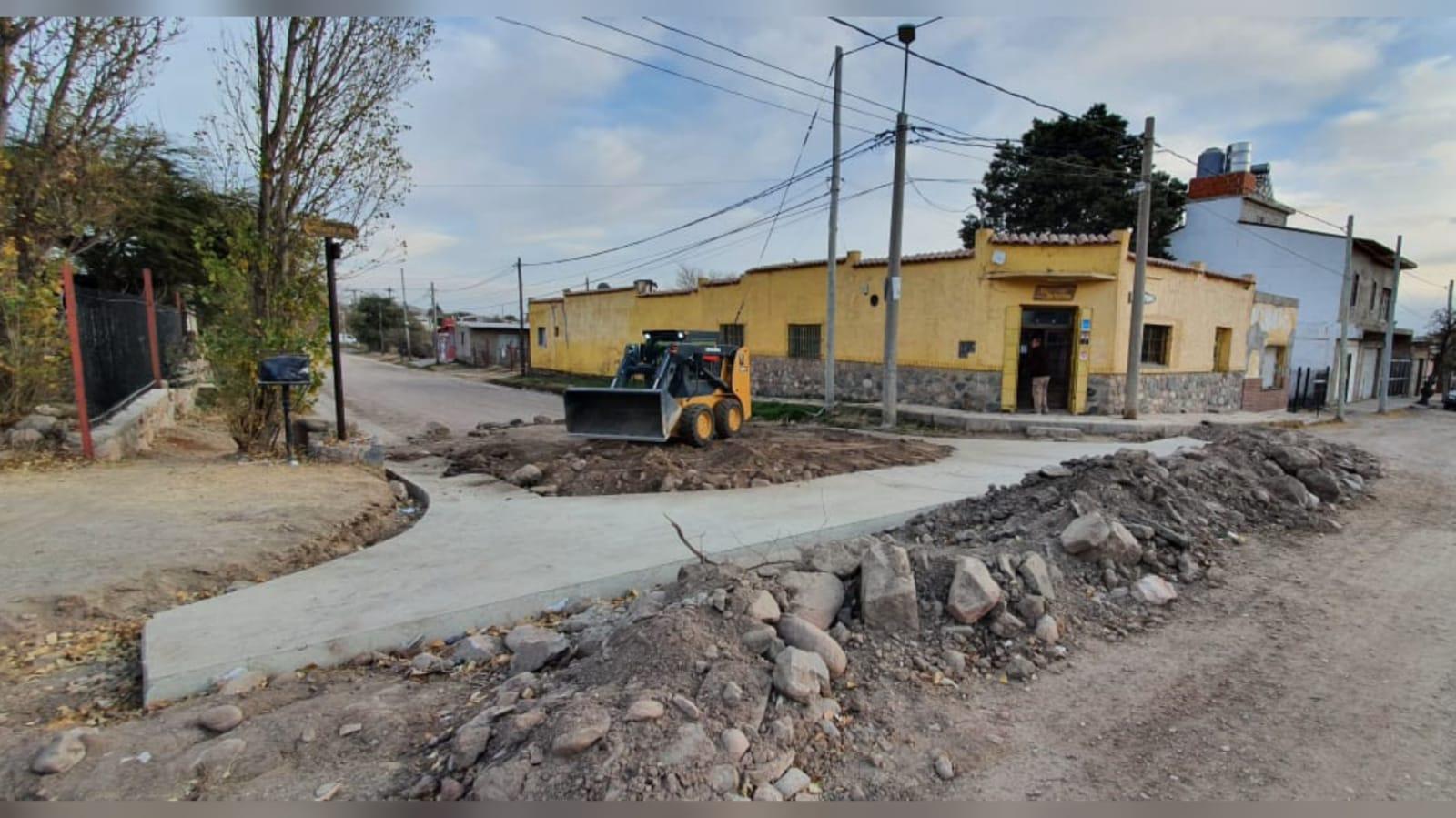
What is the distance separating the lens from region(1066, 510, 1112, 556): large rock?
477 centimetres

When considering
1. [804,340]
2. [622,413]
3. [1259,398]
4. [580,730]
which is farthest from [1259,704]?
[1259,398]

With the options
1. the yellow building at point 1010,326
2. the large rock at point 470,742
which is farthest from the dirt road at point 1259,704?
the yellow building at point 1010,326

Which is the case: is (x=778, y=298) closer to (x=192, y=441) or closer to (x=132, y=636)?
(x=192, y=441)

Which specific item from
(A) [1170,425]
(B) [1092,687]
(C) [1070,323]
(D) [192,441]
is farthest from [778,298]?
(B) [1092,687]

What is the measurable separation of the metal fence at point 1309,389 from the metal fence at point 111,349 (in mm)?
31534

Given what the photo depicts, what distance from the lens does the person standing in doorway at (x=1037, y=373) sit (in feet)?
53.0

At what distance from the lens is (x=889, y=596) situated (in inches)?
152

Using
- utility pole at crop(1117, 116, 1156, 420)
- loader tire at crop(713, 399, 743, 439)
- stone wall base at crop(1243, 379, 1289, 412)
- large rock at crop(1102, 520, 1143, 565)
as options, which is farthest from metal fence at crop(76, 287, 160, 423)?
stone wall base at crop(1243, 379, 1289, 412)

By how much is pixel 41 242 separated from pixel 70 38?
2930mm

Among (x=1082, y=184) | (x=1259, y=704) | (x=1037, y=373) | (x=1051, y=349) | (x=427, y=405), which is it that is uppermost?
(x=1082, y=184)

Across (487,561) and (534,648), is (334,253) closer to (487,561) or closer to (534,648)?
(487,561)

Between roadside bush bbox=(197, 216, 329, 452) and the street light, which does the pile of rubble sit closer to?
the street light

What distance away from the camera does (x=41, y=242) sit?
973cm

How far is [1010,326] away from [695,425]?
9699 millimetres
